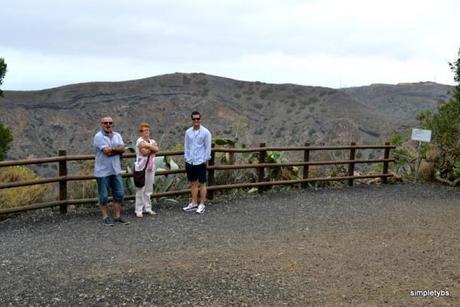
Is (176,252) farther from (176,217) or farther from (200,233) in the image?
(176,217)

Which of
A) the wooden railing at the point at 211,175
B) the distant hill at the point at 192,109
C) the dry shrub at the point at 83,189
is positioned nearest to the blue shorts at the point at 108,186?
the wooden railing at the point at 211,175

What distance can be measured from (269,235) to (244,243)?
1.91ft

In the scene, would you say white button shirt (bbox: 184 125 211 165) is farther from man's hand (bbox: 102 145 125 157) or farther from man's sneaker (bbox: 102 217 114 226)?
man's sneaker (bbox: 102 217 114 226)

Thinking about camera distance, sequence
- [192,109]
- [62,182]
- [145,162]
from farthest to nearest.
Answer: [192,109]
[62,182]
[145,162]

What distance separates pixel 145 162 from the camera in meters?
7.86

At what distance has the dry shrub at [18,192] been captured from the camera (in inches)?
334

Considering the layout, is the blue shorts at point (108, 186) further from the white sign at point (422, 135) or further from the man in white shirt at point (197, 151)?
the white sign at point (422, 135)

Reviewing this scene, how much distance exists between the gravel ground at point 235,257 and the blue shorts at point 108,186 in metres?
0.39

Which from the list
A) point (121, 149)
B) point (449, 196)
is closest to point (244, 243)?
point (121, 149)

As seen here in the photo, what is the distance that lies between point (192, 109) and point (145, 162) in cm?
4502

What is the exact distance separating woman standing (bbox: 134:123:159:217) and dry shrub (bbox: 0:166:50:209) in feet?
6.73

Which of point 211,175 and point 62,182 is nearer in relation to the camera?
point 62,182

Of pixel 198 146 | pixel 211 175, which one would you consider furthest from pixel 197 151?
pixel 211 175

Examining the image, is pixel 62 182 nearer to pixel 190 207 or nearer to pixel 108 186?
pixel 108 186
